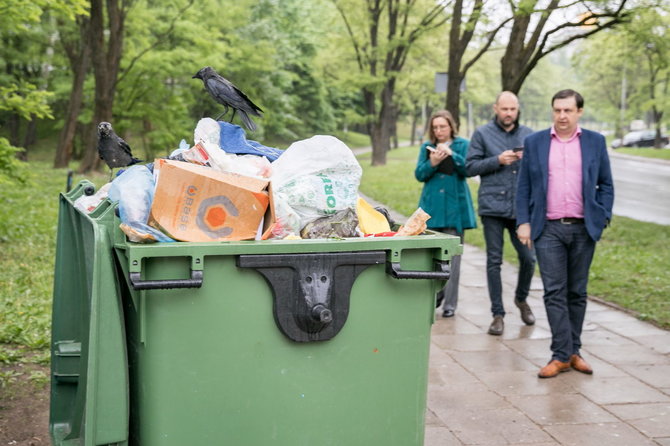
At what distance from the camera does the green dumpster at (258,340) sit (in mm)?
2986

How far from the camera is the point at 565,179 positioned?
5.78 m

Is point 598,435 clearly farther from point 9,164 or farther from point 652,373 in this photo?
point 9,164

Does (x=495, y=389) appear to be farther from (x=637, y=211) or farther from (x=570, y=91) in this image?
(x=637, y=211)

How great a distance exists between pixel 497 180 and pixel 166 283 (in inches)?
179

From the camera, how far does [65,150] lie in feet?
89.6

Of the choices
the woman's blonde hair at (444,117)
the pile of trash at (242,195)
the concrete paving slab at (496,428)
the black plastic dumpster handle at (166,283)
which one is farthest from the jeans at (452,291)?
the black plastic dumpster handle at (166,283)

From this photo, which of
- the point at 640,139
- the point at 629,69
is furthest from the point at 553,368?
the point at 629,69

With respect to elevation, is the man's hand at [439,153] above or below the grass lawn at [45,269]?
above

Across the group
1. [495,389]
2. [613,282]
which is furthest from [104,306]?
[613,282]

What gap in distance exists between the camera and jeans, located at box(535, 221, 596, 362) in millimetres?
5770

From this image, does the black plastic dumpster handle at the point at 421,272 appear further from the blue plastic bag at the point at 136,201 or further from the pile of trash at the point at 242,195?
the blue plastic bag at the point at 136,201

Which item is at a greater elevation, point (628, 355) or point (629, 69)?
point (629, 69)

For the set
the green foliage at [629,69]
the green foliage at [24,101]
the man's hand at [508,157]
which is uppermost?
the green foliage at [629,69]

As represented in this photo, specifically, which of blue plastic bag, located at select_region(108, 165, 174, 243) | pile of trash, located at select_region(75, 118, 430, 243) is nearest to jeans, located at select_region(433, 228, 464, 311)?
pile of trash, located at select_region(75, 118, 430, 243)
